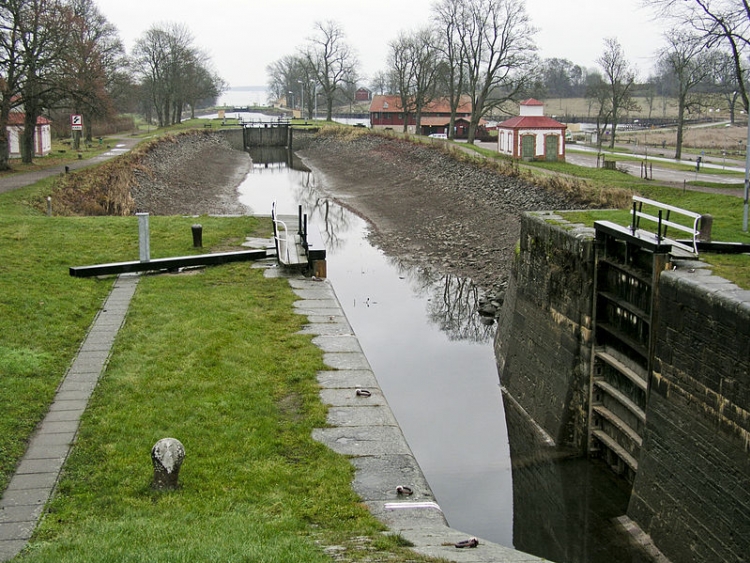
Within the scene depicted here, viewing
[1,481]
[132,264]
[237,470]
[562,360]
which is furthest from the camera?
[132,264]

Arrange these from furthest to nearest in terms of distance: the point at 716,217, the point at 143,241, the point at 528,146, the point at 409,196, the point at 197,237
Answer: the point at 528,146 → the point at 409,196 → the point at 197,237 → the point at 716,217 → the point at 143,241

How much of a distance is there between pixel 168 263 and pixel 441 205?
21.3 meters

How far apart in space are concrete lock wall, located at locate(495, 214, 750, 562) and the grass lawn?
398 centimetres

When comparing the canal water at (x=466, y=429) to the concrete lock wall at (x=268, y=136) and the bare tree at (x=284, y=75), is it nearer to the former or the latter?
the concrete lock wall at (x=268, y=136)

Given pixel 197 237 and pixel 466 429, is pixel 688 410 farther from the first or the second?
pixel 197 237

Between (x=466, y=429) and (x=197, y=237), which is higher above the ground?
Result: (x=197, y=237)

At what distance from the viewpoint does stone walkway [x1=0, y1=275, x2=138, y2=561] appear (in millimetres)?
A: 7672

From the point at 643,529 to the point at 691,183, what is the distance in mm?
21324

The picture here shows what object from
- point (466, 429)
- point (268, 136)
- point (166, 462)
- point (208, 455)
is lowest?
point (466, 429)

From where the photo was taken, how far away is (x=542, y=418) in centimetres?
1534

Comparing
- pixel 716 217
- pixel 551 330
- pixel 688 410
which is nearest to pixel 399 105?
pixel 716 217

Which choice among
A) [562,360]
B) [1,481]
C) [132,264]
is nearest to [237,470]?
[1,481]

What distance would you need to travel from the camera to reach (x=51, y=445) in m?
9.44

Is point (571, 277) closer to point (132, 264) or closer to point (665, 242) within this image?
point (665, 242)
